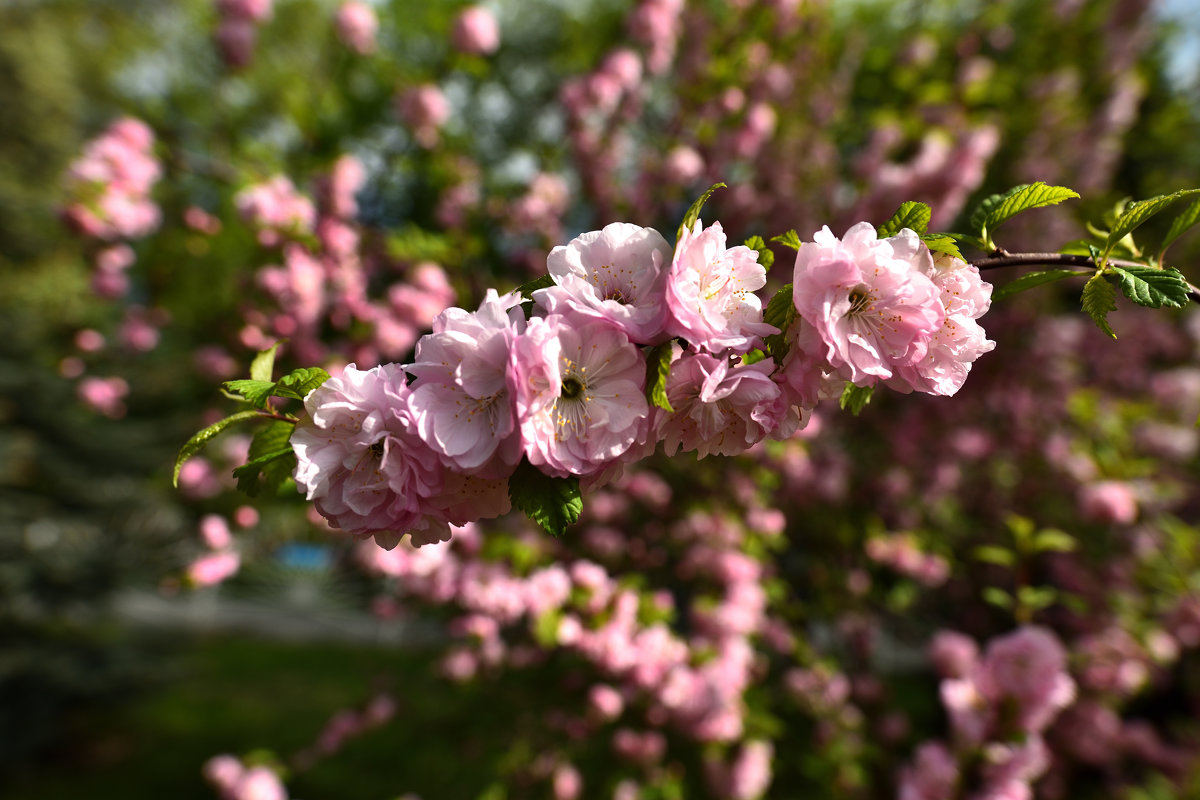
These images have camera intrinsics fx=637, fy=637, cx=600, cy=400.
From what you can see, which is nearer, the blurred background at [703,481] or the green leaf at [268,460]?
the green leaf at [268,460]

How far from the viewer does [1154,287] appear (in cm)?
83

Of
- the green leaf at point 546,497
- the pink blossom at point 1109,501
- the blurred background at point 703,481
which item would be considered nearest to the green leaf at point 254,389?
the blurred background at point 703,481

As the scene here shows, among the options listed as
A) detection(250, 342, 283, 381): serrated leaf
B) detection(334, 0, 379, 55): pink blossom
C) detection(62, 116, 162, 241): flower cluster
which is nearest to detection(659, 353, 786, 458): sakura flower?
detection(250, 342, 283, 381): serrated leaf

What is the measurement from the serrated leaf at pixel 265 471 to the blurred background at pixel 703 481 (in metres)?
0.08

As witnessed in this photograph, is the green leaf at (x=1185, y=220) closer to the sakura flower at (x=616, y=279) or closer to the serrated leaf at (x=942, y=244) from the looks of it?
the serrated leaf at (x=942, y=244)

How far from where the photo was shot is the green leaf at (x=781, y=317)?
848 millimetres

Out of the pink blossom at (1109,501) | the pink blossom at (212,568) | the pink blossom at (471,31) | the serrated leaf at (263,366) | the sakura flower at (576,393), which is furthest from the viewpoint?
the pink blossom at (471,31)

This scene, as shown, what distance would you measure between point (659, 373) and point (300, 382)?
1.64 ft

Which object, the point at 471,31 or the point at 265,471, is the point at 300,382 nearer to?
the point at 265,471

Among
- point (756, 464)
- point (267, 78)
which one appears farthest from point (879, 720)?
point (267, 78)

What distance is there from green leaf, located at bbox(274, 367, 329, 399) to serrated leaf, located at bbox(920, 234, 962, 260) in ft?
2.71

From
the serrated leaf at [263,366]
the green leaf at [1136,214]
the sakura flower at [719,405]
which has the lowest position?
the serrated leaf at [263,366]

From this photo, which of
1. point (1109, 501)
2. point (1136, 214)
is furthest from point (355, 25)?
point (1109, 501)

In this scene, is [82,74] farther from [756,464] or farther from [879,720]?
[879,720]
